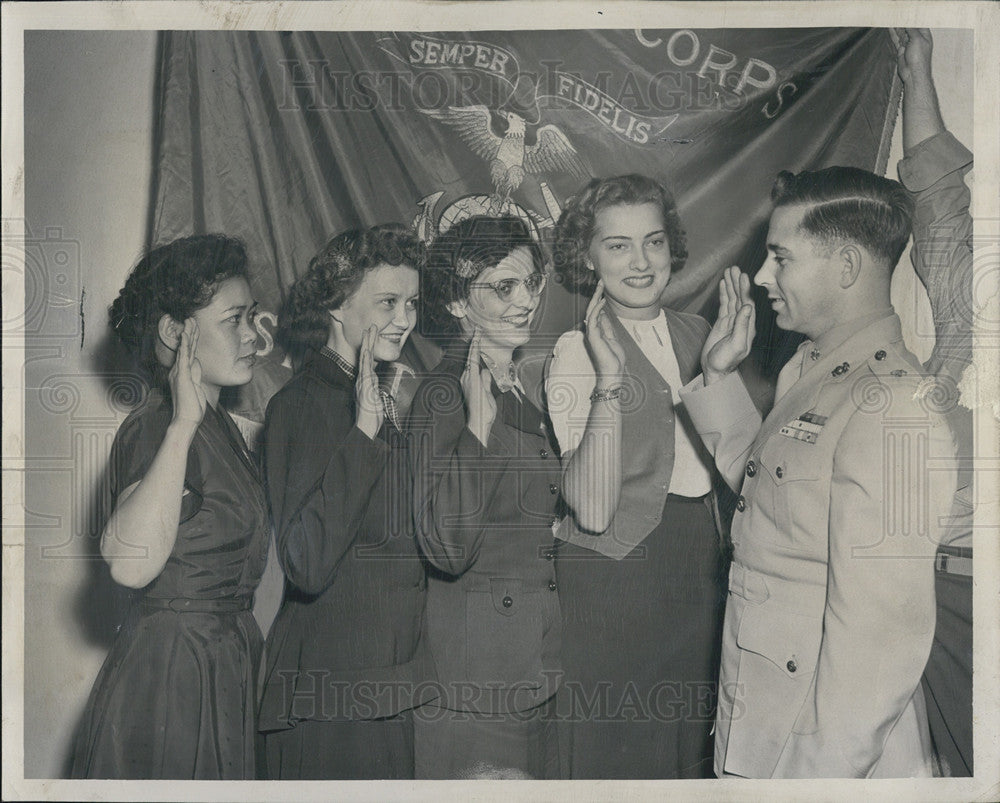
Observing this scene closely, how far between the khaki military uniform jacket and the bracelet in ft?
0.66

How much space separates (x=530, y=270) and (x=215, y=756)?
1.67 meters

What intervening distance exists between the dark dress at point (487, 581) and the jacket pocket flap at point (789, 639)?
0.58 meters

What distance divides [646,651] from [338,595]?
35.6 inches

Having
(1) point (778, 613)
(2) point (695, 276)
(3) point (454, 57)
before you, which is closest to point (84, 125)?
(3) point (454, 57)

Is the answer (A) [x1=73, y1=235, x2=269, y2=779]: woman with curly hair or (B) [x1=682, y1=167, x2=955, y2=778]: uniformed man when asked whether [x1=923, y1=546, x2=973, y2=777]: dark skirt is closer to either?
(B) [x1=682, y1=167, x2=955, y2=778]: uniformed man

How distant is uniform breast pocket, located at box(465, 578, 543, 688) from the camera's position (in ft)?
9.04

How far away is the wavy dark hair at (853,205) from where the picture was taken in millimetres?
2789

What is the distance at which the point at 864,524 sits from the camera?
2.74 metres

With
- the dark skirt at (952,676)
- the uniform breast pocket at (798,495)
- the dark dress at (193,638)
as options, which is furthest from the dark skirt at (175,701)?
the dark skirt at (952,676)

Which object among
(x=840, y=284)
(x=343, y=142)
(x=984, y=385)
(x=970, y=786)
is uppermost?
(x=343, y=142)

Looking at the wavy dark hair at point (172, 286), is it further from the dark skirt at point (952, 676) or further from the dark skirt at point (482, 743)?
the dark skirt at point (952, 676)

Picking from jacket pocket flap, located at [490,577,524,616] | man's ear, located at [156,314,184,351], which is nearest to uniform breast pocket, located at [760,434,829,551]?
jacket pocket flap, located at [490,577,524,616]

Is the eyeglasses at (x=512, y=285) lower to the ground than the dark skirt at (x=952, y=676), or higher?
higher

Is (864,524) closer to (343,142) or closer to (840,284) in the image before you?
(840,284)
